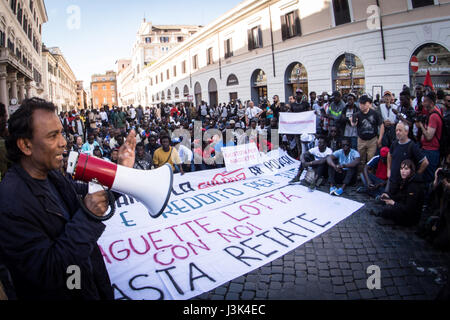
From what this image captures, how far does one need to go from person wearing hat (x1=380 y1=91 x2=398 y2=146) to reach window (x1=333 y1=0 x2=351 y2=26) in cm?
962

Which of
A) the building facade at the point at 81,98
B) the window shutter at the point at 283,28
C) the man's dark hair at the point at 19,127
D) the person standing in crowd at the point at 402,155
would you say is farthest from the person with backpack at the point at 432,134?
the building facade at the point at 81,98

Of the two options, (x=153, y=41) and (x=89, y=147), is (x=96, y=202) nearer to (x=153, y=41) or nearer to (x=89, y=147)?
(x=89, y=147)

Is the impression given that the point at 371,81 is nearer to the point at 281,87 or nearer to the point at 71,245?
the point at 281,87

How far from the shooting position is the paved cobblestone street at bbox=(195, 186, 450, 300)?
302 cm

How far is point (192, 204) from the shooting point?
559 cm

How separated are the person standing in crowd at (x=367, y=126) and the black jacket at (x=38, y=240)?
656 centimetres

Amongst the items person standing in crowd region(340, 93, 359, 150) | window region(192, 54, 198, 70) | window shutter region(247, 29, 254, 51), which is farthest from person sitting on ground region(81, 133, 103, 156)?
window region(192, 54, 198, 70)

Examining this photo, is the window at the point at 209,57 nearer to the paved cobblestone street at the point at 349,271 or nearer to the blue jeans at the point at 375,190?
the blue jeans at the point at 375,190

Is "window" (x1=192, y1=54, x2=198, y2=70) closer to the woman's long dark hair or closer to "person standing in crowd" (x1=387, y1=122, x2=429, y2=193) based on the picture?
"person standing in crowd" (x1=387, y1=122, x2=429, y2=193)

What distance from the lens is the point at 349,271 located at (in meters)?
3.39

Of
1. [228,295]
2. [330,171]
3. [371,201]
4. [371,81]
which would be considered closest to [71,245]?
[228,295]

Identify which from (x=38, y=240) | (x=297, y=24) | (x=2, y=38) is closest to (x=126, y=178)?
(x=38, y=240)

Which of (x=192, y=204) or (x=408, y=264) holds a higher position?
(x=192, y=204)

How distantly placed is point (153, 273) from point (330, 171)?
15.4ft
